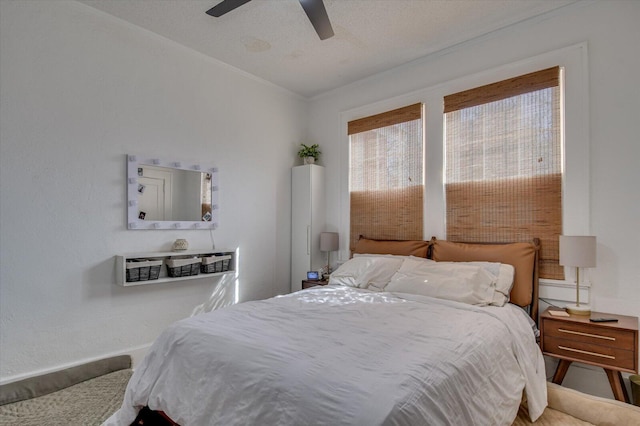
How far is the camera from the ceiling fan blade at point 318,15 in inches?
80.7

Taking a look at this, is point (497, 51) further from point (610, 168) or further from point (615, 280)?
point (615, 280)

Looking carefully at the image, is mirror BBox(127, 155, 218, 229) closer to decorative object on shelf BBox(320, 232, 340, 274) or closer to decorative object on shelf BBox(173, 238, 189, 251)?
decorative object on shelf BBox(173, 238, 189, 251)

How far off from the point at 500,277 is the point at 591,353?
0.67 meters

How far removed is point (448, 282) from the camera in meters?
2.47

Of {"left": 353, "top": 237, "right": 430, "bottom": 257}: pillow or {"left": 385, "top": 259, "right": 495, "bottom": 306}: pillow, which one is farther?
{"left": 353, "top": 237, "right": 430, "bottom": 257}: pillow

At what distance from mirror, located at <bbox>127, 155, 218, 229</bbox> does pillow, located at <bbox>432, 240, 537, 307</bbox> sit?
2.39 m

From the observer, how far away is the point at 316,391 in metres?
1.18

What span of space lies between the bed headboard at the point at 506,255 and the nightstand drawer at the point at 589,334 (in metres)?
0.26

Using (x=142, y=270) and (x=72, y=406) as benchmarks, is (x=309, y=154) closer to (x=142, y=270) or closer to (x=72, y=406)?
(x=142, y=270)

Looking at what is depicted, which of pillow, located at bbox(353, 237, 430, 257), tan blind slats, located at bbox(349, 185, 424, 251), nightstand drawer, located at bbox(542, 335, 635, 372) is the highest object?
tan blind slats, located at bbox(349, 185, 424, 251)

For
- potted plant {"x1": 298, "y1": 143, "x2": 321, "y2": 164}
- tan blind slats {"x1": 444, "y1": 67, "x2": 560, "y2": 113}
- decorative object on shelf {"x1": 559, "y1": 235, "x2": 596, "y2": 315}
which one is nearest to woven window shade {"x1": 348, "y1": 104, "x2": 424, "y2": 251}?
tan blind slats {"x1": 444, "y1": 67, "x2": 560, "y2": 113}

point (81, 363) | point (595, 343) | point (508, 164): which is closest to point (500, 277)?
point (595, 343)

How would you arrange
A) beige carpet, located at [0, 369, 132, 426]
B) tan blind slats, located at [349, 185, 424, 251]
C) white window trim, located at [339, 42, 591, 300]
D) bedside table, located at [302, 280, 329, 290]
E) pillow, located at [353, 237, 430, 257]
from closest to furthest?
beige carpet, located at [0, 369, 132, 426], white window trim, located at [339, 42, 591, 300], pillow, located at [353, 237, 430, 257], tan blind slats, located at [349, 185, 424, 251], bedside table, located at [302, 280, 329, 290]

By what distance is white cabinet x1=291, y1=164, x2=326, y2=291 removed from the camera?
407cm
